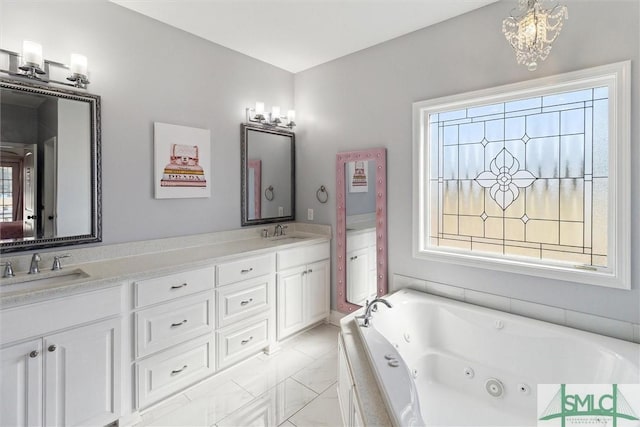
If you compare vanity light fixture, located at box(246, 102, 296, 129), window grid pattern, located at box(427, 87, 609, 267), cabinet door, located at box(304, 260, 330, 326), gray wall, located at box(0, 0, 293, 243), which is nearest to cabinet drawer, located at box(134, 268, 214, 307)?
gray wall, located at box(0, 0, 293, 243)

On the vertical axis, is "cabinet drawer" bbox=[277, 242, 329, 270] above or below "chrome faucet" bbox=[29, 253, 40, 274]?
below

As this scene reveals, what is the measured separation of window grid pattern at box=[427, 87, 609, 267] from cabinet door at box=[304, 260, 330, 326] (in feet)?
3.67

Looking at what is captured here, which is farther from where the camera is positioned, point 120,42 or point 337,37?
point 337,37

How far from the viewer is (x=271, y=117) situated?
327 centimetres

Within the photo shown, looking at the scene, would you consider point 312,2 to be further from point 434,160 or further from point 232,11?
point 434,160

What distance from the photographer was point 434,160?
2.66 metres

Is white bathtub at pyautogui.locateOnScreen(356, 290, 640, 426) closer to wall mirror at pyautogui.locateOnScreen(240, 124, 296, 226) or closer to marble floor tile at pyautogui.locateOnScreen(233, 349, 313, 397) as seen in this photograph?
marble floor tile at pyautogui.locateOnScreen(233, 349, 313, 397)

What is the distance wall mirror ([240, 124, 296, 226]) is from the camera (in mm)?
3104

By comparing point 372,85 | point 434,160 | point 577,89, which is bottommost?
point 434,160

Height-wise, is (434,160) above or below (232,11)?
below

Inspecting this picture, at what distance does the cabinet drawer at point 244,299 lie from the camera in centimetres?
238

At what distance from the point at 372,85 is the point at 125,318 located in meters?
2.61

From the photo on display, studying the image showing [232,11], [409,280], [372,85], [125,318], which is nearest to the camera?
[125,318]

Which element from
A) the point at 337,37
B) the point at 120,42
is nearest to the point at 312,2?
the point at 337,37
